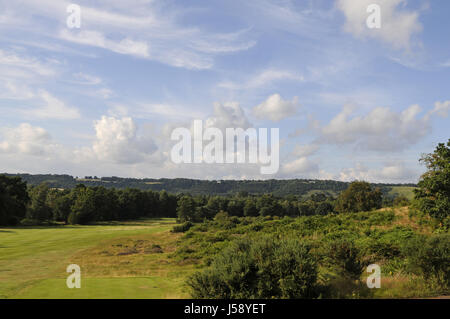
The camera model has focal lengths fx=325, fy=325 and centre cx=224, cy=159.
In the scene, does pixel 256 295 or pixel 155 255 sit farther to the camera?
pixel 155 255

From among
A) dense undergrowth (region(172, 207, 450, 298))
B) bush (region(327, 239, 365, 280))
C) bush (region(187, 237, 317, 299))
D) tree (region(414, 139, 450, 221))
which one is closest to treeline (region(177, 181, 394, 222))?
tree (region(414, 139, 450, 221))

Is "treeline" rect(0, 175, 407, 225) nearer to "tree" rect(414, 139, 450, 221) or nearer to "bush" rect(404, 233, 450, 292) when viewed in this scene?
"tree" rect(414, 139, 450, 221)

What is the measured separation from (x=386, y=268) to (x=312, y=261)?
9.45 m

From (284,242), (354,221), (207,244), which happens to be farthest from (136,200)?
(284,242)

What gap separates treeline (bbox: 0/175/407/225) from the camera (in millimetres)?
75438

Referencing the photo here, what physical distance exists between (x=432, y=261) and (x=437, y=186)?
612 inches

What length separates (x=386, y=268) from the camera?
2052 cm

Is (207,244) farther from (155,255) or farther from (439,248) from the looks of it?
(439,248)

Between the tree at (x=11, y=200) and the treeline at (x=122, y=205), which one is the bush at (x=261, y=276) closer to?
the treeline at (x=122, y=205)

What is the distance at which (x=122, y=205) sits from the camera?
371 ft

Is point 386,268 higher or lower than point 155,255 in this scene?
higher

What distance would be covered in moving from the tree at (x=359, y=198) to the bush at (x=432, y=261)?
59.8m

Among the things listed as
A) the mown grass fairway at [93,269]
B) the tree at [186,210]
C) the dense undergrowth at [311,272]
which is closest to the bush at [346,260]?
the dense undergrowth at [311,272]
